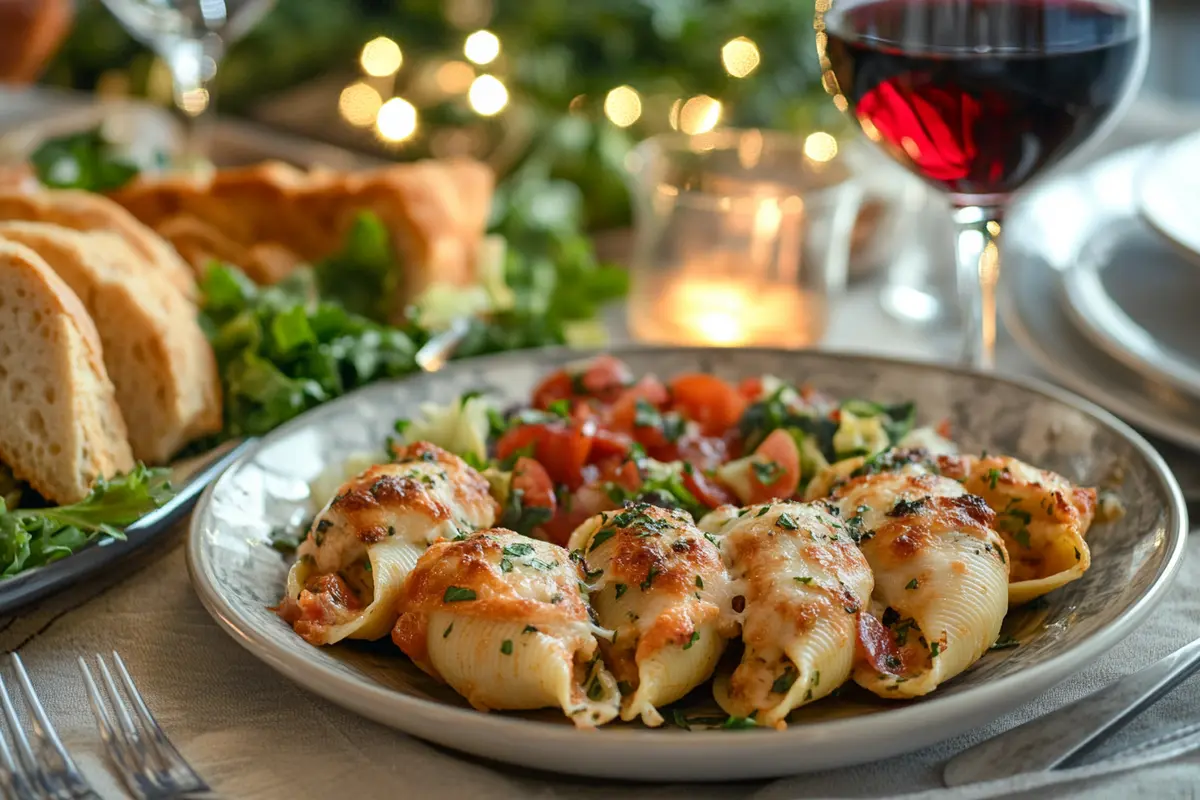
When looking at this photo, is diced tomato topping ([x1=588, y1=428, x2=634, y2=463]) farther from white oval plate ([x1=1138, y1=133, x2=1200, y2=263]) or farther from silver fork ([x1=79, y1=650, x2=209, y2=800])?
white oval plate ([x1=1138, y1=133, x2=1200, y2=263])

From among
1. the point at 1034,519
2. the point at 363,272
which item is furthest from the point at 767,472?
the point at 363,272

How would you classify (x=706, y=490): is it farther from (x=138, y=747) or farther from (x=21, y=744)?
(x=21, y=744)

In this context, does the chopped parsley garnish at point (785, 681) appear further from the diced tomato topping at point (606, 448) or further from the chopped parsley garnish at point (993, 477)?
the diced tomato topping at point (606, 448)

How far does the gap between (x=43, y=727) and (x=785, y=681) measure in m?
0.92

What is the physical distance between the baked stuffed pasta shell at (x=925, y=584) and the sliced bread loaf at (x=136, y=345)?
1281 millimetres

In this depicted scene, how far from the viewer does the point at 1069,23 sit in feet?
7.12

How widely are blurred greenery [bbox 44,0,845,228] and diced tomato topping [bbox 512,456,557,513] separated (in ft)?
6.28

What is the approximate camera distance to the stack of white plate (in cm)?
253

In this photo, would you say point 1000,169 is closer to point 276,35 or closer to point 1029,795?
point 1029,795

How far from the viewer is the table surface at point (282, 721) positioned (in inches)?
60.2

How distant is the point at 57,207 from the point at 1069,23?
7.22 ft

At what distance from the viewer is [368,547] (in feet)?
5.80

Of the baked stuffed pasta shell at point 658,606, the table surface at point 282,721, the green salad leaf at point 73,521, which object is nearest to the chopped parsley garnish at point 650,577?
the baked stuffed pasta shell at point 658,606

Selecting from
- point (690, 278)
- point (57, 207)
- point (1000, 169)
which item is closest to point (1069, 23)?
point (1000, 169)
